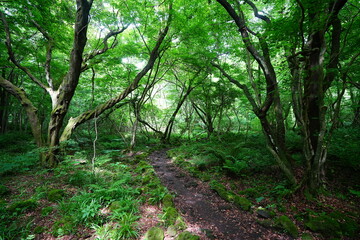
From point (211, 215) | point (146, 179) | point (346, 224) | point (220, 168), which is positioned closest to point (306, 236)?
point (346, 224)

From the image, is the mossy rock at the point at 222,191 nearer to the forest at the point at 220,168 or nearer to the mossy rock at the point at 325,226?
the forest at the point at 220,168

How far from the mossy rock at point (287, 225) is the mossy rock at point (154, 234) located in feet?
8.04

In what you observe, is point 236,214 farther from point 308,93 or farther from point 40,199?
point 40,199

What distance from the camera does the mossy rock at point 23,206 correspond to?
3160 mm

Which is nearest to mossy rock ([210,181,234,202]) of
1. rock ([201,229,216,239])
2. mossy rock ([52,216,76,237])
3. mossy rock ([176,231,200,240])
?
rock ([201,229,216,239])

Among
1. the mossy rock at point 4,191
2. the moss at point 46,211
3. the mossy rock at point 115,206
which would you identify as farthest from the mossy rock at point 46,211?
the mossy rock at point 4,191

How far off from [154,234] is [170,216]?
56 cm

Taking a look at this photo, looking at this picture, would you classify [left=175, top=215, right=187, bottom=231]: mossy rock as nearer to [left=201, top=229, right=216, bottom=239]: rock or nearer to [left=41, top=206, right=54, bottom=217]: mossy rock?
[left=201, top=229, right=216, bottom=239]: rock

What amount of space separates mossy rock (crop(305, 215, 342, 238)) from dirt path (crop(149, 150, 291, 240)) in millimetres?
659

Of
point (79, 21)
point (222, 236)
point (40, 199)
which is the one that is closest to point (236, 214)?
point (222, 236)

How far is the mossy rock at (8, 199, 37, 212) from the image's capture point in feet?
10.4

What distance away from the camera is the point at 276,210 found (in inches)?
142

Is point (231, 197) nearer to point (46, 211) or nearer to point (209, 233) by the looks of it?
point (209, 233)

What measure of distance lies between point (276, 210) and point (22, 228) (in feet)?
17.5
